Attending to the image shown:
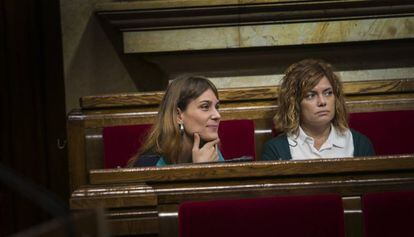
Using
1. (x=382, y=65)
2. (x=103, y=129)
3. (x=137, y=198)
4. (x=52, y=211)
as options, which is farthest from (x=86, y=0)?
(x=52, y=211)

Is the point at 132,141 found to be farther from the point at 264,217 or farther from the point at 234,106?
the point at 264,217

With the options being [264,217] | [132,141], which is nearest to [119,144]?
[132,141]

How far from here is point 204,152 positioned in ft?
7.54

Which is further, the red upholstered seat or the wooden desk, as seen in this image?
the red upholstered seat

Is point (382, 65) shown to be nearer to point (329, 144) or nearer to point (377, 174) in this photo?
point (329, 144)

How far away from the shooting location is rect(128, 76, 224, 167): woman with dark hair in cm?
233

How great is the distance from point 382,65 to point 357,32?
23cm

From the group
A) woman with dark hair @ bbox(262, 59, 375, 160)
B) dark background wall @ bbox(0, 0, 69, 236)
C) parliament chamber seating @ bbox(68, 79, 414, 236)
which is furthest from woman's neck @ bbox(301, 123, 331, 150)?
dark background wall @ bbox(0, 0, 69, 236)

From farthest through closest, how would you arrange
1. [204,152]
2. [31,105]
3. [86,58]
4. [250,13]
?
1. [86,58]
2. [250,13]
3. [31,105]
4. [204,152]

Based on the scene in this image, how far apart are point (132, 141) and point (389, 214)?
4.31 ft

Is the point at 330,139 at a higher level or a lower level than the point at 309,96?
lower

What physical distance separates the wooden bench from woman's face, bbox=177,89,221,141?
1.61ft

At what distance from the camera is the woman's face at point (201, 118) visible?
2363 millimetres

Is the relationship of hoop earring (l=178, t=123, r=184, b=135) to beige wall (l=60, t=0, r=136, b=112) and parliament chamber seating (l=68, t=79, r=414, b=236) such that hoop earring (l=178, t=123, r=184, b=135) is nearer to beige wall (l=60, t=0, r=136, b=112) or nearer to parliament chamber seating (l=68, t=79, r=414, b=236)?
parliament chamber seating (l=68, t=79, r=414, b=236)
